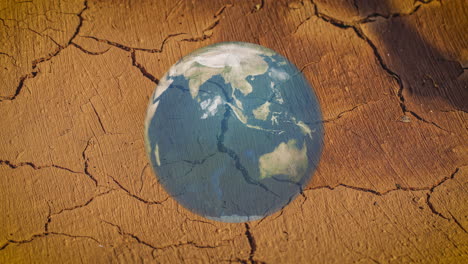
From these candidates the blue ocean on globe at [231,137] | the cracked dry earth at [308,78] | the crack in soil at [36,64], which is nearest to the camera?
the blue ocean on globe at [231,137]

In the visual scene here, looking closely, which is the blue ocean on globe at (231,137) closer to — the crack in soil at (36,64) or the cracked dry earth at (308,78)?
the cracked dry earth at (308,78)

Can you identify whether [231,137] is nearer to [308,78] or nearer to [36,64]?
[308,78]

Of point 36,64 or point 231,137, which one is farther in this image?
point 36,64

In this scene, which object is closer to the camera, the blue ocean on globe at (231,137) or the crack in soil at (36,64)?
the blue ocean on globe at (231,137)

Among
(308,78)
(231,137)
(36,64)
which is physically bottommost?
(231,137)

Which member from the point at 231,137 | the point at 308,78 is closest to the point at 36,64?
the point at 231,137

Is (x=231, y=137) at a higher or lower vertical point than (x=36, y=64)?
lower

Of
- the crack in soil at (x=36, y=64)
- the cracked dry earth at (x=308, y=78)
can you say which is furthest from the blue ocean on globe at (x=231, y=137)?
the crack in soil at (x=36, y=64)
